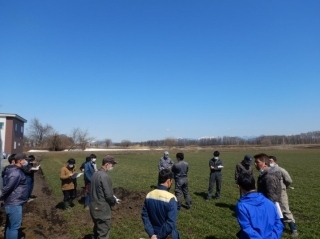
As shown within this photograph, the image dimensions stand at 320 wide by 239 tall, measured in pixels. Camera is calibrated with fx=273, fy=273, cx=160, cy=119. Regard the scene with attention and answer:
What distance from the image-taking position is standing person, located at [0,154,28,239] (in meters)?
5.88

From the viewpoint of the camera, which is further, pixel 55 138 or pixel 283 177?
pixel 55 138

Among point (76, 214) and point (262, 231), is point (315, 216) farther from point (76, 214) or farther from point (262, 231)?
point (76, 214)

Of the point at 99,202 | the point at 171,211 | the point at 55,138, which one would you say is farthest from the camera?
the point at 55,138

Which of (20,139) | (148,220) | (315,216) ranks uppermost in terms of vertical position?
(20,139)

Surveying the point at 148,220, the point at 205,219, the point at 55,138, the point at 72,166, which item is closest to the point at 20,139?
the point at 55,138

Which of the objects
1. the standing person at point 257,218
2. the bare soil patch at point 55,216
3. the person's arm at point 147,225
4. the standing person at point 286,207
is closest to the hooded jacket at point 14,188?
the bare soil patch at point 55,216

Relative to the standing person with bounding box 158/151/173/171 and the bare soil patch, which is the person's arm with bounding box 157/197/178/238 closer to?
the bare soil patch

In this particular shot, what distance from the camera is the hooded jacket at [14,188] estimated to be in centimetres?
585

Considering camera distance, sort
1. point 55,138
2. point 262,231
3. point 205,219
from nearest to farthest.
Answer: point 262,231 < point 205,219 < point 55,138

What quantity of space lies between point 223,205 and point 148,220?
8.12 meters

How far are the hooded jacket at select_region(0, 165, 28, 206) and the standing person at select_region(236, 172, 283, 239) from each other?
4812mm

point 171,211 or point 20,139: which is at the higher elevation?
point 20,139

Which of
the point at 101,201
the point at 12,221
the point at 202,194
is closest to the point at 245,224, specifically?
the point at 101,201

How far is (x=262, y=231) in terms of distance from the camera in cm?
332
